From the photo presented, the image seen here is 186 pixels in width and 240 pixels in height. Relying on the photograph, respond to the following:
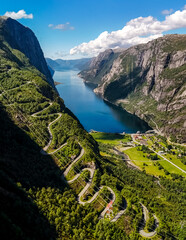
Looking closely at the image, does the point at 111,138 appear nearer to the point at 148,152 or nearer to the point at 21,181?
the point at 148,152

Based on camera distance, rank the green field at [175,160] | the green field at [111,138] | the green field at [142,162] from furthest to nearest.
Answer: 1. the green field at [111,138]
2. the green field at [175,160]
3. the green field at [142,162]

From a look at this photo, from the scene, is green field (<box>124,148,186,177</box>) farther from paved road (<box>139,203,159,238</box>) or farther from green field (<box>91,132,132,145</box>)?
paved road (<box>139,203,159,238</box>)

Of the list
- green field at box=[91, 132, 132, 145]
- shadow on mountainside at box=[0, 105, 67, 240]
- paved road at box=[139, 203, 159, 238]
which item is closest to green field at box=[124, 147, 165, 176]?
green field at box=[91, 132, 132, 145]

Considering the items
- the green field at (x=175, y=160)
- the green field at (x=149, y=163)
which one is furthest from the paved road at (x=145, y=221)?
the green field at (x=175, y=160)

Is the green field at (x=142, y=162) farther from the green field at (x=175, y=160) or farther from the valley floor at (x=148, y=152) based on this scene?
the green field at (x=175, y=160)

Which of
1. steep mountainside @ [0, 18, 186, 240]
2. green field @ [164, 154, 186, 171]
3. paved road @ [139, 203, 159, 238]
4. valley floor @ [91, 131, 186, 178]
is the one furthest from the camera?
green field @ [164, 154, 186, 171]

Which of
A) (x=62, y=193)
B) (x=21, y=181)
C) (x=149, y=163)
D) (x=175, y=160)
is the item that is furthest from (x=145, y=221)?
(x=175, y=160)
